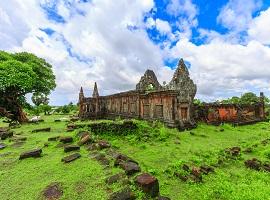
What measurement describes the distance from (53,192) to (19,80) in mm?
16639

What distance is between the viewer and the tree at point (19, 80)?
63.3ft

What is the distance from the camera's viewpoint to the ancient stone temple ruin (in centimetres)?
1578

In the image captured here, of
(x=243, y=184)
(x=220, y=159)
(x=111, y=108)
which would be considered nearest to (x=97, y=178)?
(x=243, y=184)

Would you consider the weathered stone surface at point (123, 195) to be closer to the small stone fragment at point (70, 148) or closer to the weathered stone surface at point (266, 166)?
the small stone fragment at point (70, 148)

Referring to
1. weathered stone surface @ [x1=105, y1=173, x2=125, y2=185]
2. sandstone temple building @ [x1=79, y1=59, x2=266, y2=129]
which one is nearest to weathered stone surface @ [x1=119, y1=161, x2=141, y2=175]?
weathered stone surface @ [x1=105, y1=173, x2=125, y2=185]

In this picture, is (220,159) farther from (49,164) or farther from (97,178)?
(49,164)

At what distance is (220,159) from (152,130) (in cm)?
505

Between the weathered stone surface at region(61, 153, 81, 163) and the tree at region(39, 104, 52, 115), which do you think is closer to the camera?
the weathered stone surface at region(61, 153, 81, 163)

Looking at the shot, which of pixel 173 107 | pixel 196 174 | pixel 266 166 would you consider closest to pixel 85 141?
pixel 196 174

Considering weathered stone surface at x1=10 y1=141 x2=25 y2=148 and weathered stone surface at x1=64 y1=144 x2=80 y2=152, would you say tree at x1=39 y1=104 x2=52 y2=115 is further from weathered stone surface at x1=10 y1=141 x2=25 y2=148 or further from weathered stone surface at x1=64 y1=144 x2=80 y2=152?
weathered stone surface at x1=64 y1=144 x2=80 y2=152

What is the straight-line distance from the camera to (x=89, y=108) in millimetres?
28953

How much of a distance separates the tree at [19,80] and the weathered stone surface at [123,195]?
1776 cm

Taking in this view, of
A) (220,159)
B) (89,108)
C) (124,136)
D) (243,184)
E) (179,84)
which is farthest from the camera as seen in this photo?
(89,108)

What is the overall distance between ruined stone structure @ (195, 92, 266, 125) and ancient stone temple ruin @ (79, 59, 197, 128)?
4.37 feet
